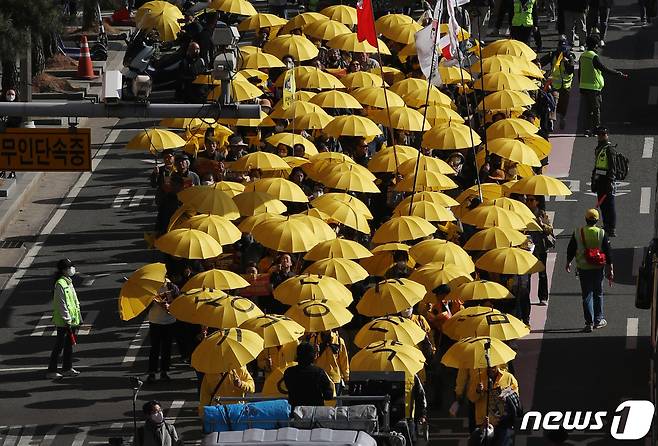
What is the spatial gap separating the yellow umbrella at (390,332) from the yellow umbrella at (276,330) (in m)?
0.77

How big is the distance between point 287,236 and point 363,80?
843 centimetres

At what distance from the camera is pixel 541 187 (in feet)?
101

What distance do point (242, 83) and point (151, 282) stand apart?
28.3 ft

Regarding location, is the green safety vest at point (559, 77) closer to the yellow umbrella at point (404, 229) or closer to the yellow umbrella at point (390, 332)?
the yellow umbrella at point (404, 229)

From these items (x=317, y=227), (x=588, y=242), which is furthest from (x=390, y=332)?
(x=588, y=242)

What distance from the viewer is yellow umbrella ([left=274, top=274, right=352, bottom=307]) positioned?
2656 centimetres

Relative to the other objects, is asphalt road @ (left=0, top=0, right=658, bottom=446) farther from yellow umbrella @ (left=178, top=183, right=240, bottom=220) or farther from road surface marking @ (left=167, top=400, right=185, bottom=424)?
yellow umbrella @ (left=178, top=183, right=240, bottom=220)

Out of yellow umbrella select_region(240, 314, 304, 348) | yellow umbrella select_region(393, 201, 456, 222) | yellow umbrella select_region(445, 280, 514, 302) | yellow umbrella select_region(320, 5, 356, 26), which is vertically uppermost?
yellow umbrella select_region(320, 5, 356, 26)

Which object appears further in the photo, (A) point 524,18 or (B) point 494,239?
(A) point 524,18

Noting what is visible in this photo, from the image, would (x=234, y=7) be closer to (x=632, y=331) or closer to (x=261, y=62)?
(x=261, y=62)

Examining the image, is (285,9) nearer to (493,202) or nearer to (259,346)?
(493,202)

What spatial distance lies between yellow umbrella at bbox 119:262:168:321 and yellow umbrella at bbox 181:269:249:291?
0.57 metres

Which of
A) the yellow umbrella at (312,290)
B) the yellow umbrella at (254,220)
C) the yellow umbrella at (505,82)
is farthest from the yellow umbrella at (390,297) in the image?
the yellow umbrella at (505,82)

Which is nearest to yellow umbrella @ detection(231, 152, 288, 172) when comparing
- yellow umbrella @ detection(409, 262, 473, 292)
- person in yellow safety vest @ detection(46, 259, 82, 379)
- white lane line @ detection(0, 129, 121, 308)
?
white lane line @ detection(0, 129, 121, 308)
